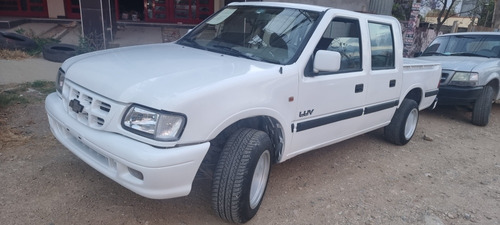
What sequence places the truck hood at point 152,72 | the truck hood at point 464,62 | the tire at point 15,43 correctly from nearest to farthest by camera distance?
the truck hood at point 152,72, the truck hood at point 464,62, the tire at point 15,43

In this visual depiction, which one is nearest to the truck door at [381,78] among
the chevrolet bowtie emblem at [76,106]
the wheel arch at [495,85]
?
the chevrolet bowtie emblem at [76,106]

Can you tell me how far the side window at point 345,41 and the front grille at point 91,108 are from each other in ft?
6.58

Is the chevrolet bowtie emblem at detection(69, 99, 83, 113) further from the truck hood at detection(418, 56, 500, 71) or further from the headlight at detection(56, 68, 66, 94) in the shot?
the truck hood at detection(418, 56, 500, 71)

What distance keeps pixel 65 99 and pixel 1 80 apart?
4.39 meters

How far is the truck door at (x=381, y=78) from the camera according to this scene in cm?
412

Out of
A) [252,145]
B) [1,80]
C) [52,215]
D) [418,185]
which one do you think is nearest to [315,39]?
[252,145]

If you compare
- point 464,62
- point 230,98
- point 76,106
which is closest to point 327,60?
point 230,98

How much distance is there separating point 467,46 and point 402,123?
3.76 metres

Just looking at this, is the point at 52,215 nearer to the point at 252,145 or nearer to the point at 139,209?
the point at 139,209

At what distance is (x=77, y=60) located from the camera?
3.20 m

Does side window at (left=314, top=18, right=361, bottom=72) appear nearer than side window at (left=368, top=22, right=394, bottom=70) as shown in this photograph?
Yes

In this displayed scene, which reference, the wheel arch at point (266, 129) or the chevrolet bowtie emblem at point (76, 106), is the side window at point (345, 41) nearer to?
the wheel arch at point (266, 129)

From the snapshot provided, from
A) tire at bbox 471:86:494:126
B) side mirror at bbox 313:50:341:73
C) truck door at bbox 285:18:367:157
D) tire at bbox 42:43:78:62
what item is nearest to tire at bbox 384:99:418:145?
truck door at bbox 285:18:367:157

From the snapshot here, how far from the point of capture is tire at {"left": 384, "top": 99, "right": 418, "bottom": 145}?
16.4ft
